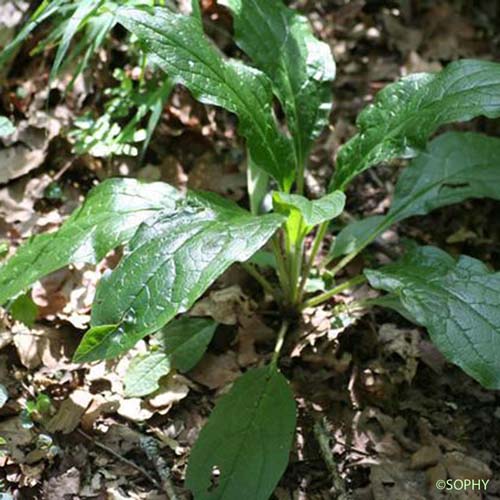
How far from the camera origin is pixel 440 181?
2.37 meters

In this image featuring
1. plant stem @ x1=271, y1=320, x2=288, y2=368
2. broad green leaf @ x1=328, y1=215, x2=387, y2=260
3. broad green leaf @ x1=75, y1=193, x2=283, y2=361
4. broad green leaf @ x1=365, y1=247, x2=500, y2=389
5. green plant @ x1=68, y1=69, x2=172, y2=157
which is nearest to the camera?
broad green leaf @ x1=75, y1=193, x2=283, y2=361

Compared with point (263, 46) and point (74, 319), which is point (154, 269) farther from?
point (263, 46)

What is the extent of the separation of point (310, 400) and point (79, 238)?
87 cm

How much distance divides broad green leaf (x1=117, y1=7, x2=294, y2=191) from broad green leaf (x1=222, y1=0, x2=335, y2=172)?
139 millimetres

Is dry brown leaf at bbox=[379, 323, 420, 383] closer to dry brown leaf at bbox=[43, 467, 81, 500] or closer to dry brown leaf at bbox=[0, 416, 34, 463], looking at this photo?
dry brown leaf at bbox=[43, 467, 81, 500]

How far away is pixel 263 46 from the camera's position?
2258mm

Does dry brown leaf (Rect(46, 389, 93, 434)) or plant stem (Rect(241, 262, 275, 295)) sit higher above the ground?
dry brown leaf (Rect(46, 389, 93, 434))

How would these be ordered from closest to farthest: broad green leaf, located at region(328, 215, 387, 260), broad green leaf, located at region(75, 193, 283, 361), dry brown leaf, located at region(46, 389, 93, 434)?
broad green leaf, located at region(75, 193, 283, 361) < dry brown leaf, located at region(46, 389, 93, 434) < broad green leaf, located at region(328, 215, 387, 260)

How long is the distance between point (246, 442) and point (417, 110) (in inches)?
42.3

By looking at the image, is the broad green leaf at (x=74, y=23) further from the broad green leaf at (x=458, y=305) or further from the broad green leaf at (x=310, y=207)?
the broad green leaf at (x=458, y=305)

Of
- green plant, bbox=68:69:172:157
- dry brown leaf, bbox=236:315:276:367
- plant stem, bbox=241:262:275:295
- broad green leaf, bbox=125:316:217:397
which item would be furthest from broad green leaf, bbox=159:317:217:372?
green plant, bbox=68:69:172:157

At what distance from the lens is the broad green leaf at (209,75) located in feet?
6.26

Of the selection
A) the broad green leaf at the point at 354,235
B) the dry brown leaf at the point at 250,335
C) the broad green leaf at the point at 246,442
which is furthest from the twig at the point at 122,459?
the broad green leaf at the point at 354,235

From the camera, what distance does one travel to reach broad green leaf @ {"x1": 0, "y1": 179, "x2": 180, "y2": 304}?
6.26 feet
